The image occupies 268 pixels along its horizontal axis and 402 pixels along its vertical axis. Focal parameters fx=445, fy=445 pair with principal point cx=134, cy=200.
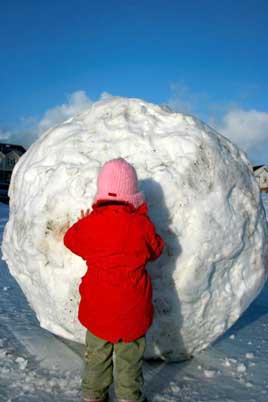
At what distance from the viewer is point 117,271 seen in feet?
7.88

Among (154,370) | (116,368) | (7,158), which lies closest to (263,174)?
(7,158)

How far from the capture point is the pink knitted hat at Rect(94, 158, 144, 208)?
8.04 feet

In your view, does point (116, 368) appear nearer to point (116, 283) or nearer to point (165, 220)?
point (116, 283)

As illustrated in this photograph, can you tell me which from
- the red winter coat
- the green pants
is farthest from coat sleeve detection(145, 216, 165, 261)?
the green pants

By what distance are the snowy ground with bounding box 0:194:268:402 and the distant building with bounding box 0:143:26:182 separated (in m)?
41.0

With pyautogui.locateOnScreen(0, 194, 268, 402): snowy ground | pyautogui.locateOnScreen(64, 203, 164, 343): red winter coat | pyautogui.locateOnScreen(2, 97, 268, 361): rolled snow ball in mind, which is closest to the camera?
pyautogui.locateOnScreen(64, 203, 164, 343): red winter coat

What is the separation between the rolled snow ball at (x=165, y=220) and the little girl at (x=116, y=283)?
35 cm

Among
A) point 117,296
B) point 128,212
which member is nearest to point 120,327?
point 117,296

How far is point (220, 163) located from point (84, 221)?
3.62 ft

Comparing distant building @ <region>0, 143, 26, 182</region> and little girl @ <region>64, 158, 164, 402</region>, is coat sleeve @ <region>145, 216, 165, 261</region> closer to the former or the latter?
little girl @ <region>64, 158, 164, 402</region>

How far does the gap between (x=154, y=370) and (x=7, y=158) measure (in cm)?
4253

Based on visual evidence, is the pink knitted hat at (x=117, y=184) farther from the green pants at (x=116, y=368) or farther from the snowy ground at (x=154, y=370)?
the snowy ground at (x=154, y=370)

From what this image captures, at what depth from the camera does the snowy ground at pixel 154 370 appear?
2594mm

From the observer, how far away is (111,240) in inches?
94.3
